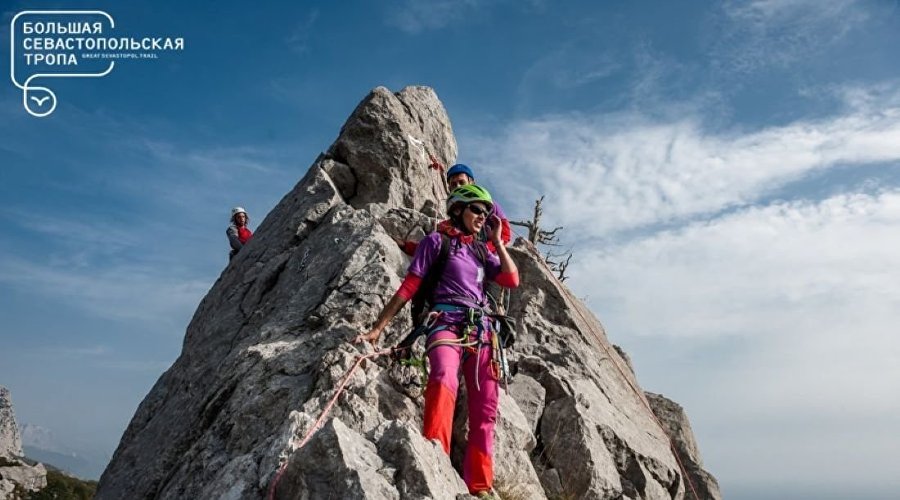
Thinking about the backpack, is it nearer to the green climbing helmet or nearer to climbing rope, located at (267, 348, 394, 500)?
climbing rope, located at (267, 348, 394, 500)

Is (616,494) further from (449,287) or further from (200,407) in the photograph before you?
(200,407)

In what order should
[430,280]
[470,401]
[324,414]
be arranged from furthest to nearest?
1. [430,280]
2. [470,401]
3. [324,414]

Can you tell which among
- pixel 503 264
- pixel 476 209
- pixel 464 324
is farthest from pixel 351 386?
pixel 476 209

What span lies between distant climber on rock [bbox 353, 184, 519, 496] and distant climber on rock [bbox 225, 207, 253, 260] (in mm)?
8846

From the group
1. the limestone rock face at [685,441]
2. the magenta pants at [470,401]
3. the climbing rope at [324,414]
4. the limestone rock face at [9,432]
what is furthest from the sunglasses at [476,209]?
the limestone rock face at [9,432]

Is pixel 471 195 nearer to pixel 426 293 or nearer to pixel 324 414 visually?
pixel 426 293

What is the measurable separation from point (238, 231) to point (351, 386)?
9849 mm

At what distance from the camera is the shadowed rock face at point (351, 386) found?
6.03 meters

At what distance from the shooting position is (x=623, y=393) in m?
12.9

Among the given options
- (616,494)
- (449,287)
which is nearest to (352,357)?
(449,287)

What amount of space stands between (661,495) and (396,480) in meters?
6.49

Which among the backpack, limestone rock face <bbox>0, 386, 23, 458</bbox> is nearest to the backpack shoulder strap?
the backpack

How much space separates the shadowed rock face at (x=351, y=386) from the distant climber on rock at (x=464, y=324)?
645 mm

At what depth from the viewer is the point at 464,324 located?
309 inches
